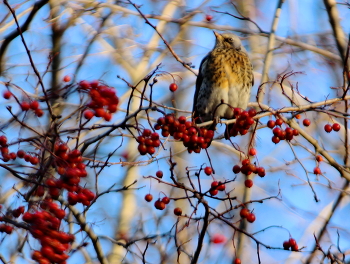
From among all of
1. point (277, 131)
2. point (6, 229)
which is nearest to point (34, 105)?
point (6, 229)

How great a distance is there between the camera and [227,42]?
5969mm

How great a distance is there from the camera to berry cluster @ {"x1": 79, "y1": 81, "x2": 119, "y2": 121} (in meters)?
2.81

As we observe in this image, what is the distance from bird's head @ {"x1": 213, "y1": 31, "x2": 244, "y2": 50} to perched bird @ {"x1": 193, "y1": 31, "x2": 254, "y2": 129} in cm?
9

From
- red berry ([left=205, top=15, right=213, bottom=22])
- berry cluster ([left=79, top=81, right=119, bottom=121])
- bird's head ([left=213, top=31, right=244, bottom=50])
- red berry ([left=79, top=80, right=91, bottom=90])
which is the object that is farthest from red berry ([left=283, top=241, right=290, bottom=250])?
red berry ([left=205, top=15, right=213, bottom=22])

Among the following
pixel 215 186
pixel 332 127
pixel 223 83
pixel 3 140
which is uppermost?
pixel 223 83

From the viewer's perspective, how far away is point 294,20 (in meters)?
7.25

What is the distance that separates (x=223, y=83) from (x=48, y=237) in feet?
11.2

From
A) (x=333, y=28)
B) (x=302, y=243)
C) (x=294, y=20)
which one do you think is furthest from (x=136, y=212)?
(x=333, y=28)

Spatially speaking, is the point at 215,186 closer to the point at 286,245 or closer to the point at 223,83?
the point at 286,245

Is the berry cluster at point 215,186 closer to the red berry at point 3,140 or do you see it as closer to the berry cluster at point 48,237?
the berry cluster at point 48,237

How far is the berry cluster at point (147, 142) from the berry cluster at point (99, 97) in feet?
0.93

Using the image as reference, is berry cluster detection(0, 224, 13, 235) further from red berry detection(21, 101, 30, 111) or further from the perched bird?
the perched bird

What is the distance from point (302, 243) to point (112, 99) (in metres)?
4.42

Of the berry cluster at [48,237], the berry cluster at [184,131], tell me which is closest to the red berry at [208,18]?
the berry cluster at [184,131]
